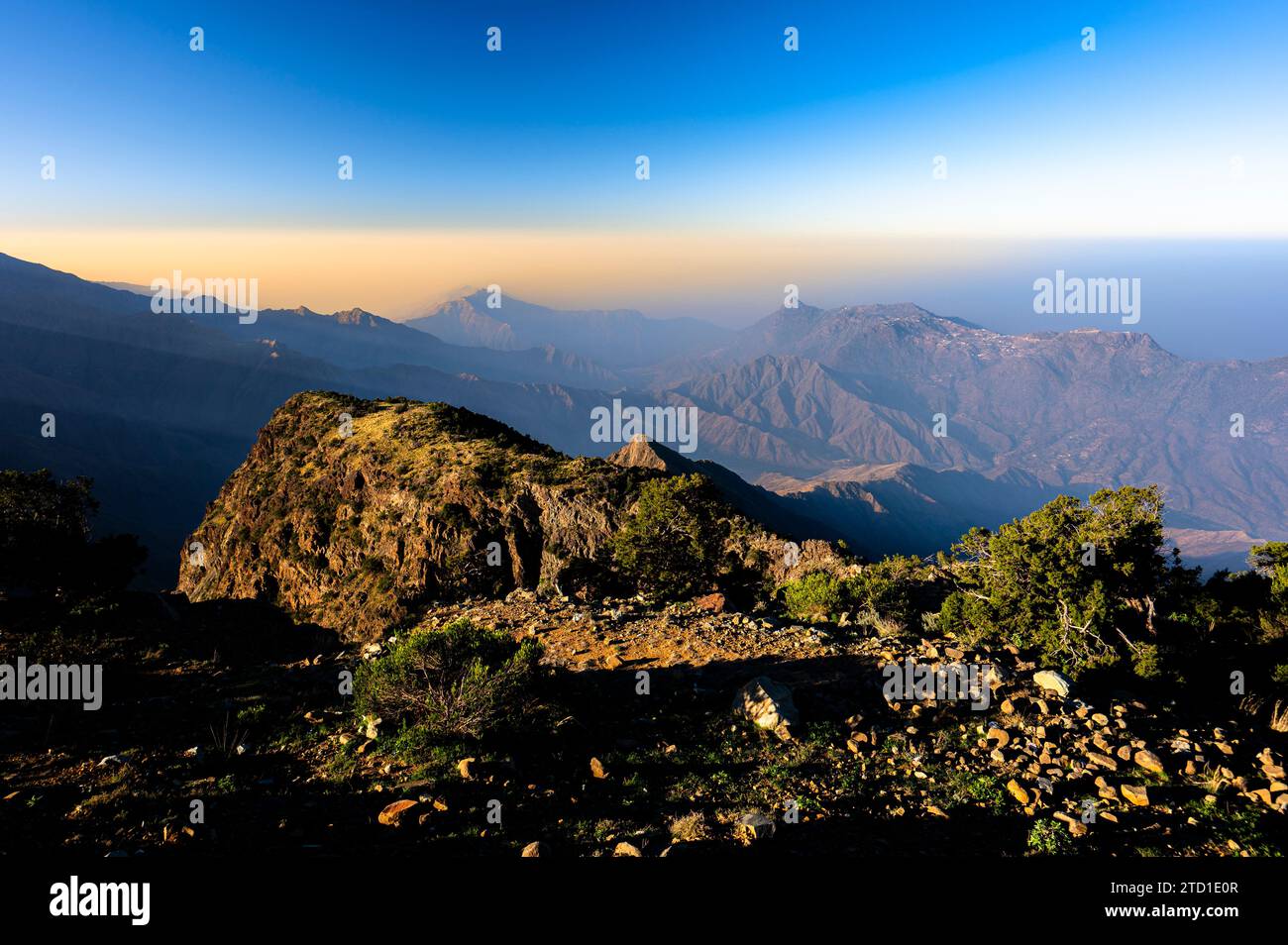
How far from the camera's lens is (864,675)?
44.8ft

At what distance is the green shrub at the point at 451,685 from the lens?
1104 cm

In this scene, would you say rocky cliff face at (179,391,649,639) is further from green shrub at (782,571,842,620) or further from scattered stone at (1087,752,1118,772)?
scattered stone at (1087,752,1118,772)

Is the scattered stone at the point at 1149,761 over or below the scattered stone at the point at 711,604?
below

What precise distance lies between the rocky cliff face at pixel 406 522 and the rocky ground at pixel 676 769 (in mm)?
14028

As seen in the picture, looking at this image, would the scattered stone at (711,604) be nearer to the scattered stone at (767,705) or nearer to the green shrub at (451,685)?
the scattered stone at (767,705)

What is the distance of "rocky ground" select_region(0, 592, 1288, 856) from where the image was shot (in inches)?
329

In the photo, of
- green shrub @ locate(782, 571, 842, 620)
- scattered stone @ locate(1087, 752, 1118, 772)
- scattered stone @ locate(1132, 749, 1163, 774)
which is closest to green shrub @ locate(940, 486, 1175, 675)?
green shrub @ locate(782, 571, 842, 620)

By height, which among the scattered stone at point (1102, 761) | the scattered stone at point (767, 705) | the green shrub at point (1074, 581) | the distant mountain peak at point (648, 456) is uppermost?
the distant mountain peak at point (648, 456)

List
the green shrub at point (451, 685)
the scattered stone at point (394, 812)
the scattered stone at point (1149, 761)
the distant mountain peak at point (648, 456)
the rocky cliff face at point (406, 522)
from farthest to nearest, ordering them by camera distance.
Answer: the distant mountain peak at point (648, 456), the rocky cliff face at point (406, 522), the green shrub at point (451, 685), the scattered stone at point (1149, 761), the scattered stone at point (394, 812)

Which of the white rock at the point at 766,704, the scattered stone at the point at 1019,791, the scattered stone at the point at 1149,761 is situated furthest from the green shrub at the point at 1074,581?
the white rock at the point at 766,704

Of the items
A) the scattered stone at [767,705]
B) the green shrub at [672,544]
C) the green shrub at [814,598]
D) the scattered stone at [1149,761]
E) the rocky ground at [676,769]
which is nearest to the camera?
the rocky ground at [676,769]
